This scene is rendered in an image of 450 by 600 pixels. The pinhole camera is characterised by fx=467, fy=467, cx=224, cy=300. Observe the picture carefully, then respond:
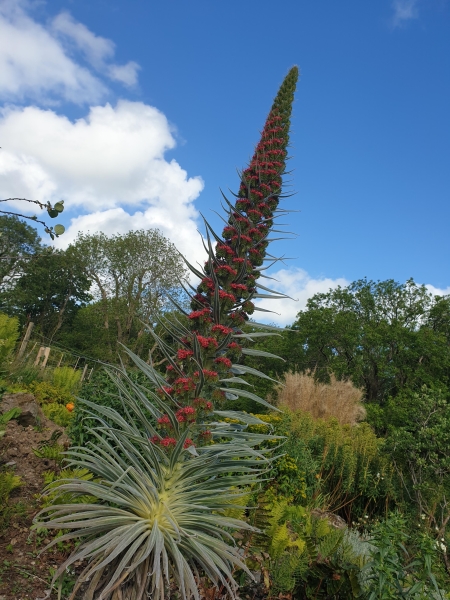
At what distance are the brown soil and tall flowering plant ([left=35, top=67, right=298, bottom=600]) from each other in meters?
0.36

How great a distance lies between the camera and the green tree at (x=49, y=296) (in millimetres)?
30359

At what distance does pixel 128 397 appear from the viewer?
97.6 inches

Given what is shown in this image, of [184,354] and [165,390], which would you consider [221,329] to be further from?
[165,390]

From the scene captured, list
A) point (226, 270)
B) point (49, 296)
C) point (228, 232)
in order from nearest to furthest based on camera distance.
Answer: point (226, 270)
point (228, 232)
point (49, 296)

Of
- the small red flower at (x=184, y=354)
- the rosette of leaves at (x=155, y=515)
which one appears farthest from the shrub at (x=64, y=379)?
the small red flower at (x=184, y=354)

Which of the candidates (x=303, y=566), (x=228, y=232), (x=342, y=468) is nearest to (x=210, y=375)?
(x=228, y=232)

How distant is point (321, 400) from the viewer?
11070 millimetres

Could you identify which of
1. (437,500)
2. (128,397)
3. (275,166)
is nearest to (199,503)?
(128,397)

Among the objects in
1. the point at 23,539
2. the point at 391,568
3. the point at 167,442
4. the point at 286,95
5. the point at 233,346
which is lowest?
the point at 23,539

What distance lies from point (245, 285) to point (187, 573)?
1517mm

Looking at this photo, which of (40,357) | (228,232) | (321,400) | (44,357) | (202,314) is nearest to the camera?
(202,314)

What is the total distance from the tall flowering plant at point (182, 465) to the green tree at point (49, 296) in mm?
27355

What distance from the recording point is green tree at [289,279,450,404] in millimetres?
20344

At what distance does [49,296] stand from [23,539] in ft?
106
